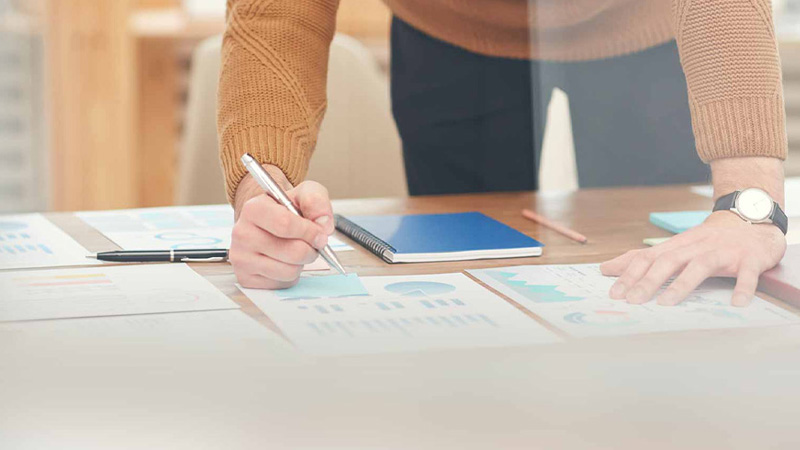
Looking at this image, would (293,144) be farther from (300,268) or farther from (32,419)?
(32,419)

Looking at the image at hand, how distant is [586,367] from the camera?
1.86 feet

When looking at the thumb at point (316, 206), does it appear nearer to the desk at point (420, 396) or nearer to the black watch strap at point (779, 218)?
the desk at point (420, 396)

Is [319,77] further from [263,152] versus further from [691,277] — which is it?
[691,277]

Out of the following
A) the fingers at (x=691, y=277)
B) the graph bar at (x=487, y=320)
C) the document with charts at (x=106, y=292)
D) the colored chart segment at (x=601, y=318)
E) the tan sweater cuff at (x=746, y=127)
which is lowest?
the document with charts at (x=106, y=292)

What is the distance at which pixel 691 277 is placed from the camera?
2.48 ft

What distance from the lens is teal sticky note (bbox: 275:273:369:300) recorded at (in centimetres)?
76

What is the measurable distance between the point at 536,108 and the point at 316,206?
81cm

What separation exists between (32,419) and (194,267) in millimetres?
397

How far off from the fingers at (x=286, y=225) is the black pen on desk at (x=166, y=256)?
13 cm

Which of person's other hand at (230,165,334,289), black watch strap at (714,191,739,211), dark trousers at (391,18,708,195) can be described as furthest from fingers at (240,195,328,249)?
dark trousers at (391,18,708,195)

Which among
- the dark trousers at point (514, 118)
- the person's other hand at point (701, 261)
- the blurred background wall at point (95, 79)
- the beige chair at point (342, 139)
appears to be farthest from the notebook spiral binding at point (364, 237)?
the blurred background wall at point (95, 79)

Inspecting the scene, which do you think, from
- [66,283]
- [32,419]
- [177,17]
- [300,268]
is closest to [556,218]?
[300,268]

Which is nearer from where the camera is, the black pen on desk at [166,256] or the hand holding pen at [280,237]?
the hand holding pen at [280,237]

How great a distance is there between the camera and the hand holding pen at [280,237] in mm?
766
